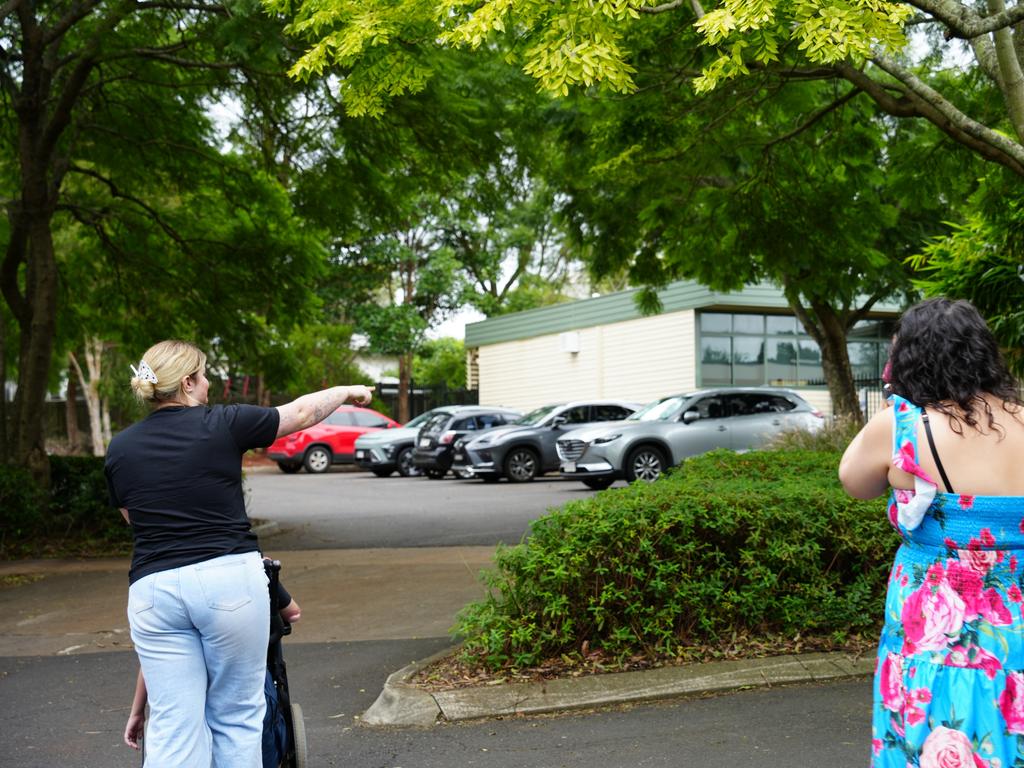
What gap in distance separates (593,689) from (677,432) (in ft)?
44.3

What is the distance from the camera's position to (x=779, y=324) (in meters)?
30.8

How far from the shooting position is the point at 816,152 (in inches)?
440

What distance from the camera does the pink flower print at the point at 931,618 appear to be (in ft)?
9.52

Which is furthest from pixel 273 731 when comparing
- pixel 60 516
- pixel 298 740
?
pixel 60 516

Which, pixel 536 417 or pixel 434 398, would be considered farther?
pixel 434 398

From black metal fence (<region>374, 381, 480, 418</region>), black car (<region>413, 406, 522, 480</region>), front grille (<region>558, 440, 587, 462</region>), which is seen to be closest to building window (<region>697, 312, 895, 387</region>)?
black car (<region>413, 406, 522, 480</region>)

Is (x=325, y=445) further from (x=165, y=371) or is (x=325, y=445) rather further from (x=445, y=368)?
(x=165, y=371)

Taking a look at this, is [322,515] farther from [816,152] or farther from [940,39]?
[940,39]

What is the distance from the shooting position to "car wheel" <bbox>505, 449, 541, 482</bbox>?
72.0ft

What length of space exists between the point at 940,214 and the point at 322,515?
10972 millimetres

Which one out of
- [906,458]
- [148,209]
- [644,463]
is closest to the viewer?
[906,458]

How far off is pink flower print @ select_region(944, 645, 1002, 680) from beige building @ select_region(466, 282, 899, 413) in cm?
2523

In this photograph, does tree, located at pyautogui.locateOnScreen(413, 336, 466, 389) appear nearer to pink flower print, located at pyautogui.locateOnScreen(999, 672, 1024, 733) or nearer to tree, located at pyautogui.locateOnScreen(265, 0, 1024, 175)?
tree, located at pyautogui.locateOnScreen(265, 0, 1024, 175)

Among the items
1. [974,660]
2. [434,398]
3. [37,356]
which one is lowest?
[974,660]
